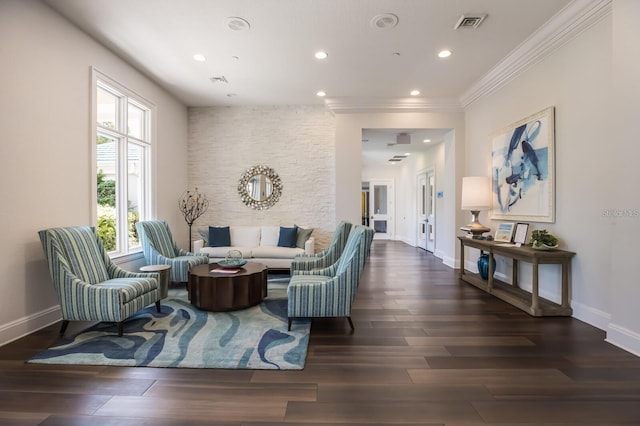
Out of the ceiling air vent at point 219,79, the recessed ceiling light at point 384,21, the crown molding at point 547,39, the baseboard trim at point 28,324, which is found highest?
the ceiling air vent at point 219,79

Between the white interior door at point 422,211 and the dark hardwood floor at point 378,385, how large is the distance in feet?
19.4

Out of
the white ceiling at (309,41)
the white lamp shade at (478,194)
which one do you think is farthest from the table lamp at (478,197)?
the white ceiling at (309,41)

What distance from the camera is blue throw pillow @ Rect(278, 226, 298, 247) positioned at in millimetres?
5676

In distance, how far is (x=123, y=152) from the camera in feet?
14.5

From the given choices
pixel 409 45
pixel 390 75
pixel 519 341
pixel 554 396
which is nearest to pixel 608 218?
pixel 519 341

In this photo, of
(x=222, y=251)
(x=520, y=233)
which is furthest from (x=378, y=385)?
(x=222, y=251)

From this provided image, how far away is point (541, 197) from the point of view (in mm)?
3740

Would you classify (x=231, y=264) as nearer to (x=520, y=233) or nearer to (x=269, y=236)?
(x=269, y=236)

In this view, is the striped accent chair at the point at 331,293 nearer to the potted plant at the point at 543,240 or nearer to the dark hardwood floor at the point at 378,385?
the dark hardwood floor at the point at 378,385

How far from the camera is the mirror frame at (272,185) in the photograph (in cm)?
623

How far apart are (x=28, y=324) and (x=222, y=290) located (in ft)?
5.79

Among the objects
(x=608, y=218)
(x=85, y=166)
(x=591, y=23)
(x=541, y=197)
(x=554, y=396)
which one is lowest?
(x=554, y=396)

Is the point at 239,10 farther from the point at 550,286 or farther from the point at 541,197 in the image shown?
the point at 550,286

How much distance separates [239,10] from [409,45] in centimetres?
208
